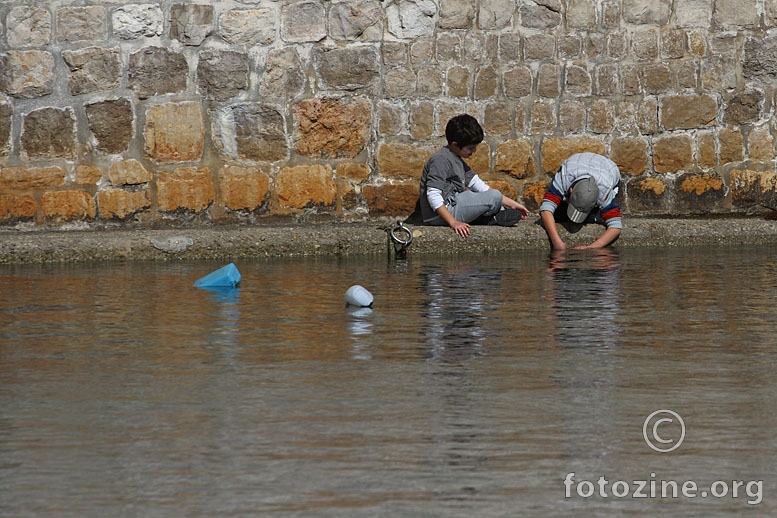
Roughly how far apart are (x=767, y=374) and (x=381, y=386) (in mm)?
1294

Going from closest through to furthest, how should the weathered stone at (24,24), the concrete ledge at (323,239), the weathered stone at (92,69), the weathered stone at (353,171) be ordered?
the concrete ledge at (323,239) → the weathered stone at (24,24) → the weathered stone at (92,69) → the weathered stone at (353,171)

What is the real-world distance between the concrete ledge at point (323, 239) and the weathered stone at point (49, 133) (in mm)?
534

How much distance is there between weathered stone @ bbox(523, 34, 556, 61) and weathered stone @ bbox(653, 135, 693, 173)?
1105 mm

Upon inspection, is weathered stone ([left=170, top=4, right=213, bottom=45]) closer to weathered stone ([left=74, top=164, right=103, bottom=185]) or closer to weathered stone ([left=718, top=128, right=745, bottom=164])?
weathered stone ([left=74, top=164, right=103, bottom=185])

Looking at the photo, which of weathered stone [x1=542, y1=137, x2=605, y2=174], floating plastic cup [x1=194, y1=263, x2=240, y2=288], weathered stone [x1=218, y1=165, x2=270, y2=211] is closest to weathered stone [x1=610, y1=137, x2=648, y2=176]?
weathered stone [x1=542, y1=137, x2=605, y2=174]

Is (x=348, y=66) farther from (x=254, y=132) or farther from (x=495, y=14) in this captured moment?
(x=495, y=14)

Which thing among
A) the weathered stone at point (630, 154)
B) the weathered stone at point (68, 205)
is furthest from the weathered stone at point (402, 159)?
the weathered stone at point (68, 205)

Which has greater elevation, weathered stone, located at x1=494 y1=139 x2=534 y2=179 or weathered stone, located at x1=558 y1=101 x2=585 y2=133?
weathered stone, located at x1=558 y1=101 x2=585 y2=133

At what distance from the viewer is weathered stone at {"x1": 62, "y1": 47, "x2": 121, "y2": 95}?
9867 millimetres

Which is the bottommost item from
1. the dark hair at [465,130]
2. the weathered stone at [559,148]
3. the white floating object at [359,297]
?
the white floating object at [359,297]

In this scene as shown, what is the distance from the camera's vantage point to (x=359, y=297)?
691 cm

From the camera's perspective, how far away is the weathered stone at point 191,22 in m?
10.0

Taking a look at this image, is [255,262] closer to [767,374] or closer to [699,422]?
[767,374]

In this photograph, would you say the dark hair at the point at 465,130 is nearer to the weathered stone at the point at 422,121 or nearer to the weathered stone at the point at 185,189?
the weathered stone at the point at 422,121
